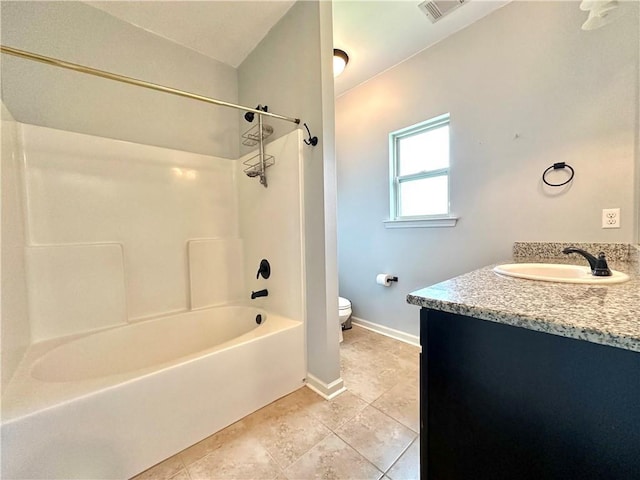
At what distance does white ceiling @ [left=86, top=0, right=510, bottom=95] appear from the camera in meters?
1.67

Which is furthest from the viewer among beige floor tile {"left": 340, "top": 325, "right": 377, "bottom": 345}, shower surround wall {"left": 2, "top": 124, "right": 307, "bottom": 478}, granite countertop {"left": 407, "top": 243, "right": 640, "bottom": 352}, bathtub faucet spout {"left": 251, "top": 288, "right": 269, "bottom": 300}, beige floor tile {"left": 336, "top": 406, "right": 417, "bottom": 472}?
beige floor tile {"left": 340, "top": 325, "right": 377, "bottom": 345}

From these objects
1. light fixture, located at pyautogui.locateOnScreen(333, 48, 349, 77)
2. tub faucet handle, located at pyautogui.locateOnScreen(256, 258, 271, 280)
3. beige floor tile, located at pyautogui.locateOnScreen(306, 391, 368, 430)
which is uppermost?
light fixture, located at pyautogui.locateOnScreen(333, 48, 349, 77)

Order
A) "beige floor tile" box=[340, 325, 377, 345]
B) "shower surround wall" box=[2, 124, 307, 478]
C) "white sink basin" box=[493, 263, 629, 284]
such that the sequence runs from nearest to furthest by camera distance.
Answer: "white sink basin" box=[493, 263, 629, 284] < "shower surround wall" box=[2, 124, 307, 478] < "beige floor tile" box=[340, 325, 377, 345]

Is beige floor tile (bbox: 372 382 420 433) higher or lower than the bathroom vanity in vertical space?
lower

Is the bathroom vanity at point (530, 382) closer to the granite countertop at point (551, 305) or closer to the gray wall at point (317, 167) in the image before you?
the granite countertop at point (551, 305)

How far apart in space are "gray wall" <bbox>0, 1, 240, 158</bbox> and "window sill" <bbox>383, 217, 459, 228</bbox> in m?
1.71

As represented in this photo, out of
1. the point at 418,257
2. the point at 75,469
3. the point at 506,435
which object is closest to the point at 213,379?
the point at 75,469

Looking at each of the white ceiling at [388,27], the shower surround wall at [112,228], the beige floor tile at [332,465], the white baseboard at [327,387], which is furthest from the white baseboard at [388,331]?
the white ceiling at [388,27]

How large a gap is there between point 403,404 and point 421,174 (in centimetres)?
178

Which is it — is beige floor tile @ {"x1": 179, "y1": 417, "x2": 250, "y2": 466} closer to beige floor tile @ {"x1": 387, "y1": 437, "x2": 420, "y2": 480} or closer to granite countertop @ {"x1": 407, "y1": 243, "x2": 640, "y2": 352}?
beige floor tile @ {"x1": 387, "y1": 437, "x2": 420, "y2": 480}

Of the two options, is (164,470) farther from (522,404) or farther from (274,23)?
(274,23)

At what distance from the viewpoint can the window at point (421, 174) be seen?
2.06m

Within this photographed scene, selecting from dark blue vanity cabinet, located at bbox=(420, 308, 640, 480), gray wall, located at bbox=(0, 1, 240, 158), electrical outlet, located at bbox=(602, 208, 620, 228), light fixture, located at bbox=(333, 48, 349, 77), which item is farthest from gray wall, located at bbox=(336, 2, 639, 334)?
gray wall, located at bbox=(0, 1, 240, 158)

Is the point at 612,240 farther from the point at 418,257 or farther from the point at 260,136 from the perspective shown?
the point at 260,136
